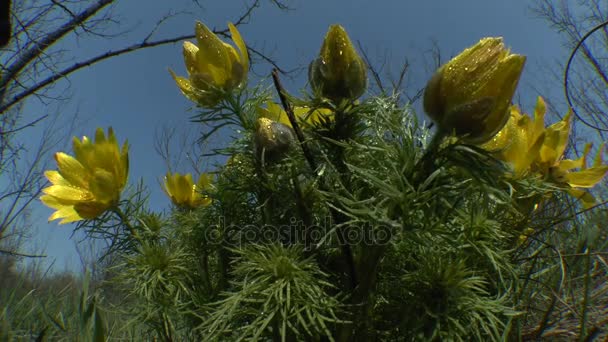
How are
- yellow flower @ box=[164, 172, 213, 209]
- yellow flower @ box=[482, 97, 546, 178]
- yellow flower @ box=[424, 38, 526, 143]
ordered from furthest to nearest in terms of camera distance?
yellow flower @ box=[164, 172, 213, 209]
yellow flower @ box=[482, 97, 546, 178]
yellow flower @ box=[424, 38, 526, 143]

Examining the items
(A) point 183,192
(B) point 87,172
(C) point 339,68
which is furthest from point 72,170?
(C) point 339,68

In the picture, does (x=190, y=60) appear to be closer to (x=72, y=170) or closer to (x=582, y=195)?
(x=72, y=170)

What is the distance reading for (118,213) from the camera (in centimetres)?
47

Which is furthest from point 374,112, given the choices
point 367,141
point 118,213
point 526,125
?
point 118,213

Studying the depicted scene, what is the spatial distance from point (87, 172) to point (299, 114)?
236 millimetres

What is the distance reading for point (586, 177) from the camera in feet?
1.53

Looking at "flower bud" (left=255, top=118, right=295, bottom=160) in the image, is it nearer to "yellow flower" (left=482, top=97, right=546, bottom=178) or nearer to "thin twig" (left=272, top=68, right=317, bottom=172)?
"thin twig" (left=272, top=68, right=317, bottom=172)

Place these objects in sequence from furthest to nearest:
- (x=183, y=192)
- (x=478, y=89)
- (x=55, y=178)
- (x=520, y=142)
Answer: (x=183, y=192) < (x=55, y=178) < (x=520, y=142) < (x=478, y=89)

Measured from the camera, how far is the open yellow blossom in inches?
15.9

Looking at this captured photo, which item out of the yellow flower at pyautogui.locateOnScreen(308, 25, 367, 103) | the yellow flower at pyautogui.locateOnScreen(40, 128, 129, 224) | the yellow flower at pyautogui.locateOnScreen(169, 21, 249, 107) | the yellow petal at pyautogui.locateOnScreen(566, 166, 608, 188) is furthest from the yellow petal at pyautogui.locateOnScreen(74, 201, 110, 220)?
the yellow petal at pyautogui.locateOnScreen(566, 166, 608, 188)

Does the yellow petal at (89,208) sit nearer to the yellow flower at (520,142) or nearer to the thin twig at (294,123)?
the thin twig at (294,123)

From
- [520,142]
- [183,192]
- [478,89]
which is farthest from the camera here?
[183,192]

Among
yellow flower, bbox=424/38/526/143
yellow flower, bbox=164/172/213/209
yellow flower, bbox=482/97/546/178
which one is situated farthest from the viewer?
yellow flower, bbox=164/172/213/209

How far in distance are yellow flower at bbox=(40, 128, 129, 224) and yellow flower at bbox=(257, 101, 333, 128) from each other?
16cm
